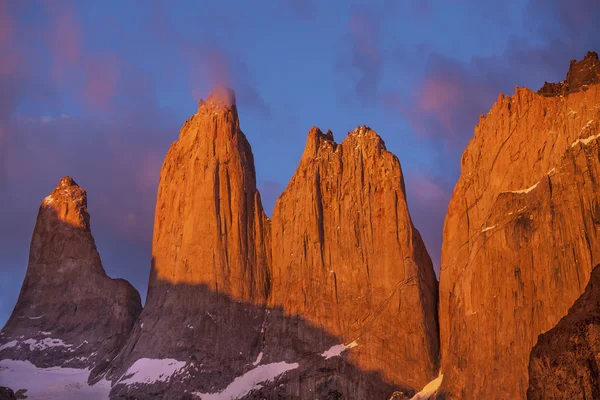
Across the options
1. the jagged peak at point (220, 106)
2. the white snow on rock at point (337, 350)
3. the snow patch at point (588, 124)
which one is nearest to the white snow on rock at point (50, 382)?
the white snow on rock at point (337, 350)

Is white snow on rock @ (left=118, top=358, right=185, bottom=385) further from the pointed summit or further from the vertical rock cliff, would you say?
the pointed summit

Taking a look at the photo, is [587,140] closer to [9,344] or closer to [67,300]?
[67,300]

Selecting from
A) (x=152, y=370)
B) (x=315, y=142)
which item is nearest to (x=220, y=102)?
(x=315, y=142)

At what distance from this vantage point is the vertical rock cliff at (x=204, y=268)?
128 metres

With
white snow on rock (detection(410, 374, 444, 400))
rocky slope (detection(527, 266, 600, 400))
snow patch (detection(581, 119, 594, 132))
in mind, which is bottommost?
rocky slope (detection(527, 266, 600, 400))

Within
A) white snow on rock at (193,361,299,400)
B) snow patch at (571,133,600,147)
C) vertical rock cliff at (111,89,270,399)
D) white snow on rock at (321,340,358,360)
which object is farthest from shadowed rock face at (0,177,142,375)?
snow patch at (571,133,600,147)

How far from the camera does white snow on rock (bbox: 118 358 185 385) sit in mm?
127188

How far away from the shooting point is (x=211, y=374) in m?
127

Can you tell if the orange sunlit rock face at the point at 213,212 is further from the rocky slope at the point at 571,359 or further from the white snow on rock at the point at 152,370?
the rocky slope at the point at 571,359

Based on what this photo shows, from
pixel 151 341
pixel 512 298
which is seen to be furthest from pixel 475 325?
pixel 151 341

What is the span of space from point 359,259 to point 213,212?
2121 centimetres

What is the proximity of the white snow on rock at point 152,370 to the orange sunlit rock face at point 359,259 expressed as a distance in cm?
1414

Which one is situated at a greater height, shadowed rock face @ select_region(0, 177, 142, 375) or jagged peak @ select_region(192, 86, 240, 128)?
jagged peak @ select_region(192, 86, 240, 128)

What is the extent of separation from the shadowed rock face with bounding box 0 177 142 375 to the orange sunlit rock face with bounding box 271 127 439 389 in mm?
26012
